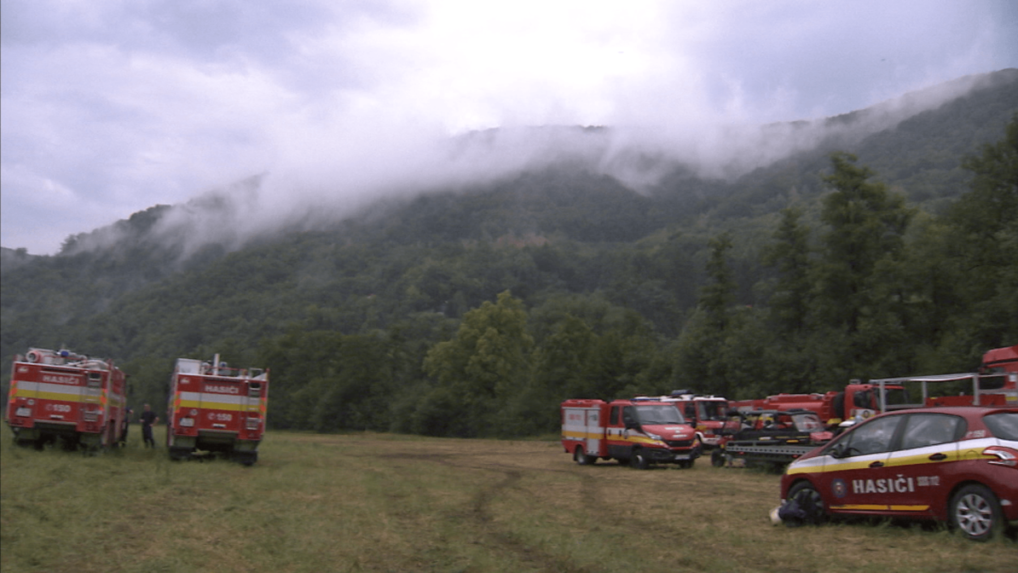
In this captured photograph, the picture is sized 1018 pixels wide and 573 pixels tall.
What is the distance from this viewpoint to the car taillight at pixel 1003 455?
8.33 meters

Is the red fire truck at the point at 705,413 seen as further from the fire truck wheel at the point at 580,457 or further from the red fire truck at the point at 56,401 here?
the red fire truck at the point at 56,401

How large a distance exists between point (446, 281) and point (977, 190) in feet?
384

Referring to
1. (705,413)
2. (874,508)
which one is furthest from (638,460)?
(874,508)

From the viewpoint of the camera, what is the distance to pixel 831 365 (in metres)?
41.2

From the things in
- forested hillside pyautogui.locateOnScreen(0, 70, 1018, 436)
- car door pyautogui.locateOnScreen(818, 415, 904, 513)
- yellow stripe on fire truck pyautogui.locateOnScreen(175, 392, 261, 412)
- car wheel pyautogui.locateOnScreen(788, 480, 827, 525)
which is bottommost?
car wheel pyautogui.locateOnScreen(788, 480, 827, 525)

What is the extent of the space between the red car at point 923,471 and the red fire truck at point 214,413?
52.5 feet

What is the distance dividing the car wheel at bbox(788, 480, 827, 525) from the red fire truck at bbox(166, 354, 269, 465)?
15.7 m

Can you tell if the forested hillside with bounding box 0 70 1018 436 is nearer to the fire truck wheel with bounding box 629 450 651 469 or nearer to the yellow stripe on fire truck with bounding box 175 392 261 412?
the yellow stripe on fire truck with bounding box 175 392 261 412

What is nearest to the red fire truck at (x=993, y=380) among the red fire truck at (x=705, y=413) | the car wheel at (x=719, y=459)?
the car wheel at (x=719, y=459)

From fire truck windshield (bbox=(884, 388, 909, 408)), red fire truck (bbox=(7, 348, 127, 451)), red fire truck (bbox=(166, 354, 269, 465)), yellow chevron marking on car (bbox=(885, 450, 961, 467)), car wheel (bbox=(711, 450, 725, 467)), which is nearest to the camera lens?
yellow chevron marking on car (bbox=(885, 450, 961, 467))

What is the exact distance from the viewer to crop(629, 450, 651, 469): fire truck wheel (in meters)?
23.0

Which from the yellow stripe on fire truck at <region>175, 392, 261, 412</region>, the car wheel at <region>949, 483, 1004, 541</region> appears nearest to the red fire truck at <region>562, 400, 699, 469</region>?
the yellow stripe on fire truck at <region>175, 392, 261, 412</region>

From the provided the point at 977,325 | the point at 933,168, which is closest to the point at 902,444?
the point at 977,325

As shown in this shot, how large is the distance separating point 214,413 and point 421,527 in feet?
40.6
